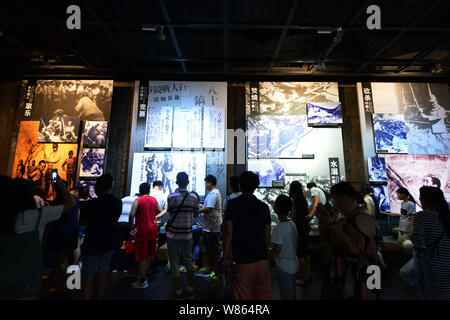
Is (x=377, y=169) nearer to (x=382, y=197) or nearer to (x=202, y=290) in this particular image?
(x=382, y=197)

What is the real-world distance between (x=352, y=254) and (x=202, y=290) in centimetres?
251

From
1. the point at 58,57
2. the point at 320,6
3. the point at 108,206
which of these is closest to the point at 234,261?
the point at 108,206

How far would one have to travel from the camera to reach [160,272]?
4105mm

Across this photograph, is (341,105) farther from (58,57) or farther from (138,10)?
(58,57)

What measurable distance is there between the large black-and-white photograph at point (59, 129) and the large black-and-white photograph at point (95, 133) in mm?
235

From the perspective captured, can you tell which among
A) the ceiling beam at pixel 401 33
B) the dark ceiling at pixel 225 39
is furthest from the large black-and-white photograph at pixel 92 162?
the ceiling beam at pixel 401 33

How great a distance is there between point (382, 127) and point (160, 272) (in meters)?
6.21

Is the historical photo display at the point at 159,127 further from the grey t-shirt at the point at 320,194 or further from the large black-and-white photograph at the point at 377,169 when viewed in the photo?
the large black-and-white photograph at the point at 377,169

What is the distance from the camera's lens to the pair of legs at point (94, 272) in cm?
241

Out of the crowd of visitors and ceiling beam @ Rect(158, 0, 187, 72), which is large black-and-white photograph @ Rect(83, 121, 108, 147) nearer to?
ceiling beam @ Rect(158, 0, 187, 72)

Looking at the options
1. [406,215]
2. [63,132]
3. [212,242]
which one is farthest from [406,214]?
[63,132]

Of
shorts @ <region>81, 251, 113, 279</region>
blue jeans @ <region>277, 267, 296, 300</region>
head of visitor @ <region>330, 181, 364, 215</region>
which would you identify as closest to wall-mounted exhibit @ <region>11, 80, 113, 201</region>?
shorts @ <region>81, 251, 113, 279</region>

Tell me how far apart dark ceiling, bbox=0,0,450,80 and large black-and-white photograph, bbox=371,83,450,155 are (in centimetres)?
34

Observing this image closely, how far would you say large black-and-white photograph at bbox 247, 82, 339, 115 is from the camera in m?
5.70
